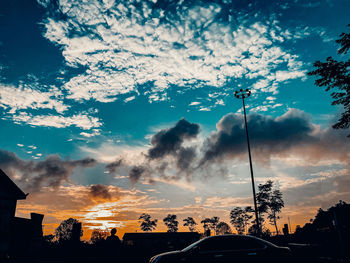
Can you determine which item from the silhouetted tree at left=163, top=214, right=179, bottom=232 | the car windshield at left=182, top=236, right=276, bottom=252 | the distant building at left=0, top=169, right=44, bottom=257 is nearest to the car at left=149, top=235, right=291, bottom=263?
the car windshield at left=182, top=236, right=276, bottom=252

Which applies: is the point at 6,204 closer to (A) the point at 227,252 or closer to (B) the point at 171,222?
(A) the point at 227,252

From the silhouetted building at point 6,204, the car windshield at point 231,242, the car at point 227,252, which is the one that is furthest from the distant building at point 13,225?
the car windshield at point 231,242

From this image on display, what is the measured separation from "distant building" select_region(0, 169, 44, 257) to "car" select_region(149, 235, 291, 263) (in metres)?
13.9

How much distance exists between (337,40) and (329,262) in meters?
14.4

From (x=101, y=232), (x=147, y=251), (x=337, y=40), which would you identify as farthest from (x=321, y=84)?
(x=101, y=232)

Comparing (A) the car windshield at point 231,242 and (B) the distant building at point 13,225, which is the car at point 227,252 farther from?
(B) the distant building at point 13,225

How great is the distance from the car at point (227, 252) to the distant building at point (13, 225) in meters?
13.9

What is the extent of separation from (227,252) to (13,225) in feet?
59.6

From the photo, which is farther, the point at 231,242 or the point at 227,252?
the point at 231,242

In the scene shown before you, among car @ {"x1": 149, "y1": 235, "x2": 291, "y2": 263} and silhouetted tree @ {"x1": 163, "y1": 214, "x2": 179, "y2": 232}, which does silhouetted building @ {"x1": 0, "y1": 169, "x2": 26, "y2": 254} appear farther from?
silhouetted tree @ {"x1": 163, "y1": 214, "x2": 179, "y2": 232}

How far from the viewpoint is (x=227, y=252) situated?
7703 millimetres

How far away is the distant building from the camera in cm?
1596

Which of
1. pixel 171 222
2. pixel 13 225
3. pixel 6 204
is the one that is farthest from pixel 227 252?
pixel 171 222

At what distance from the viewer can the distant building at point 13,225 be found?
52.4 ft
